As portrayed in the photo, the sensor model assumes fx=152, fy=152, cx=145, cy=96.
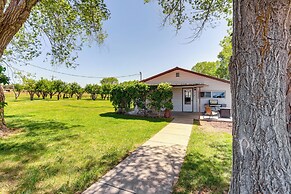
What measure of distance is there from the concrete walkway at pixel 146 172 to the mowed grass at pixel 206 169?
0.70 ft

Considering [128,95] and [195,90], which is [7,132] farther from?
[195,90]

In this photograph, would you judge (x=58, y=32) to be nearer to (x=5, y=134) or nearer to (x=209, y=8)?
(x=5, y=134)

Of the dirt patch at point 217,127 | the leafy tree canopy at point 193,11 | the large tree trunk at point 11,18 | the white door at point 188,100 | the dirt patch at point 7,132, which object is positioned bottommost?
the dirt patch at point 217,127

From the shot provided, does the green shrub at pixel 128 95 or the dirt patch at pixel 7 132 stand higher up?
the green shrub at pixel 128 95

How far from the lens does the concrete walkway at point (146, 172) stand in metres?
3.00

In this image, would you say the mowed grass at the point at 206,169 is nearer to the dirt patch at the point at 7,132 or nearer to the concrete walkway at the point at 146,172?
the concrete walkway at the point at 146,172

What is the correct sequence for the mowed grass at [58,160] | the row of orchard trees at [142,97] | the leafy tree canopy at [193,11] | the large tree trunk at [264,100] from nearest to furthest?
1. the large tree trunk at [264,100]
2. the mowed grass at [58,160]
3. the leafy tree canopy at [193,11]
4. the row of orchard trees at [142,97]

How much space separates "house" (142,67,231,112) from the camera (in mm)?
16719

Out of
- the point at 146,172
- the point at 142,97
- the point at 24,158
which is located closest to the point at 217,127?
the point at 142,97

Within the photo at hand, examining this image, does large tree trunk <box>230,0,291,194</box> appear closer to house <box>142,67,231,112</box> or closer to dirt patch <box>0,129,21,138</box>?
dirt patch <box>0,129,21,138</box>

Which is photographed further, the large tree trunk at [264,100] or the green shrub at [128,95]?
the green shrub at [128,95]

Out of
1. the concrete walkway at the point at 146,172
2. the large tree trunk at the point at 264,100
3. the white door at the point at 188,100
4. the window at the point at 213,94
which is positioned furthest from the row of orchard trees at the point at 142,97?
the large tree trunk at the point at 264,100

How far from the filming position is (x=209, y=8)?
6605 millimetres

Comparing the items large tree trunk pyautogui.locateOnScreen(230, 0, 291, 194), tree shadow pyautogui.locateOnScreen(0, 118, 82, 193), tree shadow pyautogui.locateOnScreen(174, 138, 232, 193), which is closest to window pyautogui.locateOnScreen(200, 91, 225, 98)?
tree shadow pyautogui.locateOnScreen(174, 138, 232, 193)
